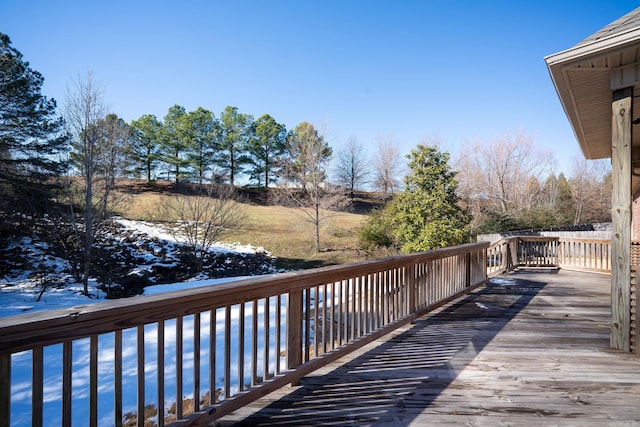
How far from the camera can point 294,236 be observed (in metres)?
23.2

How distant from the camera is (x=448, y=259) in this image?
5770mm

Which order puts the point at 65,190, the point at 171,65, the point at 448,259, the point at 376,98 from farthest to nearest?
the point at 376,98 < the point at 171,65 < the point at 65,190 < the point at 448,259

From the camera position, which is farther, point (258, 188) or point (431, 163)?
point (258, 188)

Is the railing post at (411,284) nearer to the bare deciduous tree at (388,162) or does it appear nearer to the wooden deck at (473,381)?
the wooden deck at (473,381)

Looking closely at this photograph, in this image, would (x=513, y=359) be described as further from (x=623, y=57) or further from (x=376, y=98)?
(x=376, y=98)

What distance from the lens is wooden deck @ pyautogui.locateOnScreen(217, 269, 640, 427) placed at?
2344 mm

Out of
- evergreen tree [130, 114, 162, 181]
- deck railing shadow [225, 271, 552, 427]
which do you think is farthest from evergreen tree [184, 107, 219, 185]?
deck railing shadow [225, 271, 552, 427]

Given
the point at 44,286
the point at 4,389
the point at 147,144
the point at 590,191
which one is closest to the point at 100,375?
the point at 4,389

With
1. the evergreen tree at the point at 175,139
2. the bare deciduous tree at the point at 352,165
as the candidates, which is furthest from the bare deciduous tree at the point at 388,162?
the evergreen tree at the point at 175,139

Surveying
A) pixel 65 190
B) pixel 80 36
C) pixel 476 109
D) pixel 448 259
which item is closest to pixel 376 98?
pixel 476 109

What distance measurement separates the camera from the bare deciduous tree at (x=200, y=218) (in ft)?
57.0

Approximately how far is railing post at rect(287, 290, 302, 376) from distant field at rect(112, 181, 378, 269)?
51.3 ft

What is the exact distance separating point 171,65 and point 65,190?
272 inches

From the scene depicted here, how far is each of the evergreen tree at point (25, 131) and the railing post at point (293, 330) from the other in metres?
15.6
